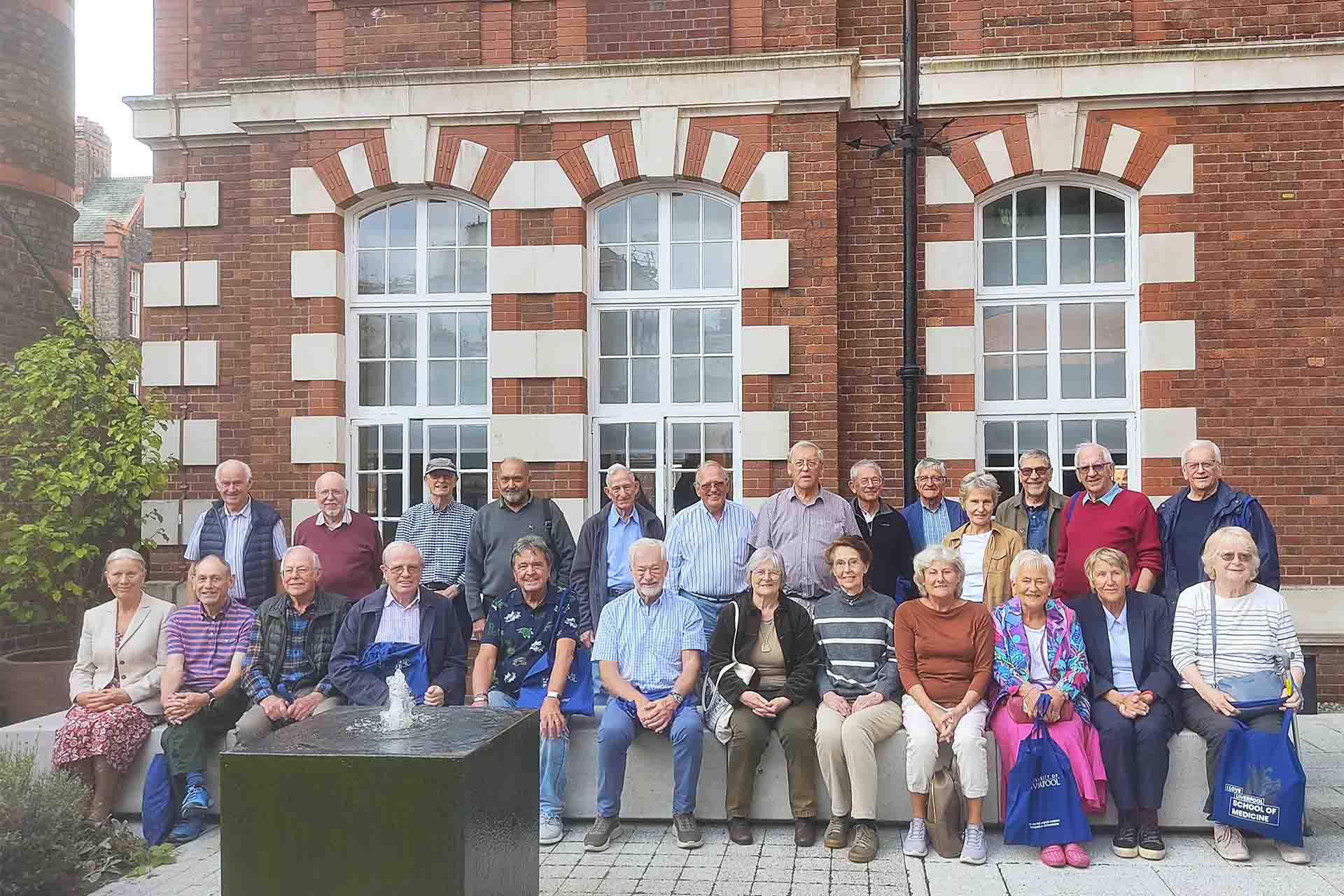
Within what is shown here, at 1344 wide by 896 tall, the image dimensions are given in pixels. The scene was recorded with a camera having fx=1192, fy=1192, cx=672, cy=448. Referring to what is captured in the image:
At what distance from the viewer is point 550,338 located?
8992mm

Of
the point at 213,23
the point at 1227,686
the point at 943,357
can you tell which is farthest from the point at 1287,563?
the point at 213,23

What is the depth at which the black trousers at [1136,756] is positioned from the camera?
5.44 meters

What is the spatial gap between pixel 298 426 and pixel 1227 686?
22.0 feet

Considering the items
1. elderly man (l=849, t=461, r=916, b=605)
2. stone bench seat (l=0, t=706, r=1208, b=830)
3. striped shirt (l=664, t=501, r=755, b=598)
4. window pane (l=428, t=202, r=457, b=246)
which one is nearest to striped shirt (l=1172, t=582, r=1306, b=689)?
stone bench seat (l=0, t=706, r=1208, b=830)

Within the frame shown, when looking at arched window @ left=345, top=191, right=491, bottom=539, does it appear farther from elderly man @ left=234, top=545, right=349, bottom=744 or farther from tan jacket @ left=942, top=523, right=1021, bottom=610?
tan jacket @ left=942, top=523, right=1021, bottom=610

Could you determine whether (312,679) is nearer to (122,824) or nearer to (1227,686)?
(122,824)

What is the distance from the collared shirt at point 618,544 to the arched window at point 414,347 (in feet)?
8.61

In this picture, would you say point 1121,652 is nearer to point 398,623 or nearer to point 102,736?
point 398,623

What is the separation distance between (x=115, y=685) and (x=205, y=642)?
1.71ft

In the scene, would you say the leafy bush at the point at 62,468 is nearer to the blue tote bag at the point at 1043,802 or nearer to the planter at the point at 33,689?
the planter at the point at 33,689

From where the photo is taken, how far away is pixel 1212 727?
5480 mm

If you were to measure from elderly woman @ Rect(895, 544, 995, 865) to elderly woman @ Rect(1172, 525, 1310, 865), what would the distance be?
0.92 meters

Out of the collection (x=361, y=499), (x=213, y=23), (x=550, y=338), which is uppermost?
(x=213, y=23)

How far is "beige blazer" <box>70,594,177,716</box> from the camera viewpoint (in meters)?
6.23
